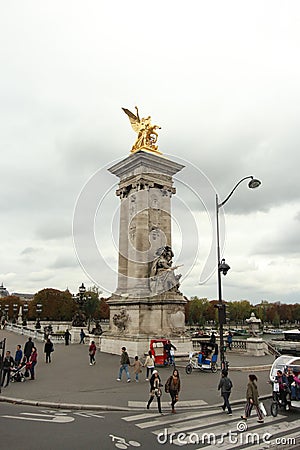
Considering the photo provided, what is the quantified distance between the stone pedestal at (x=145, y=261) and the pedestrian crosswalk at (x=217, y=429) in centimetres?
1381

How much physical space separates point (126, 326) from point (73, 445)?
19.7 m

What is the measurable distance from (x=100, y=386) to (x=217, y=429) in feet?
24.4

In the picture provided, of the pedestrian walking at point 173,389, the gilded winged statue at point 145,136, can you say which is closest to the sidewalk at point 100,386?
the pedestrian walking at point 173,389

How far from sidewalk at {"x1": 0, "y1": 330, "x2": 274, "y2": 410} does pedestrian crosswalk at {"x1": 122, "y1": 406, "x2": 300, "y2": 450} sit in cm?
160

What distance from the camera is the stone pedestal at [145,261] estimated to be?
27.8 meters

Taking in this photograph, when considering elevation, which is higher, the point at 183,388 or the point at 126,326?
the point at 126,326

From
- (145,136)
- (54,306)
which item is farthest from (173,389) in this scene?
(54,306)

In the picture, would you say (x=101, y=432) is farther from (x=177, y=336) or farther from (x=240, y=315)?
→ (x=240, y=315)

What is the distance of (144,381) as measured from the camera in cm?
1869

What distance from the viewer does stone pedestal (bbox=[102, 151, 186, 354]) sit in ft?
91.1

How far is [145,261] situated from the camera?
29812 mm

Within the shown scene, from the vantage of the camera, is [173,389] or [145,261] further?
[145,261]

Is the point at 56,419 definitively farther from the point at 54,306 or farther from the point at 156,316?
the point at 54,306

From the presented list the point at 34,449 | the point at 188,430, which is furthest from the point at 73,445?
the point at 188,430
